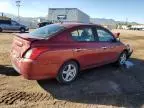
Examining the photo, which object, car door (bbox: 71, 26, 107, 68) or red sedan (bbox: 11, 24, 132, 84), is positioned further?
car door (bbox: 71, 26, 107, 68)

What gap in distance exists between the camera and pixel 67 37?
656 centimetres

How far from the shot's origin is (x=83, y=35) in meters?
7.13

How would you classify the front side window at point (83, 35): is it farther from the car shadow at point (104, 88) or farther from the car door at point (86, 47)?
the car shadow at point (104, 88)

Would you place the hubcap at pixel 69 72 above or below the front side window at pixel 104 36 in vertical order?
below

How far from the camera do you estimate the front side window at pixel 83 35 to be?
6.84 meters

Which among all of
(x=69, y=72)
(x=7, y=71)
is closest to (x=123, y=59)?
(x=69, y=72)

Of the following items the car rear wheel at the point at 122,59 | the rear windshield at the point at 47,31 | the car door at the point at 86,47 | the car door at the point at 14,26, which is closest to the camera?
the rear windshield at the point at 47,31

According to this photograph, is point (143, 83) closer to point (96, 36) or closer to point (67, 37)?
point (96, 36)

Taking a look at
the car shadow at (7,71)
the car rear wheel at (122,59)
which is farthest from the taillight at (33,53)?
the car rear wheel at (122,59)

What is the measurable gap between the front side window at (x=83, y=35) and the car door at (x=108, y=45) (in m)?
0.34

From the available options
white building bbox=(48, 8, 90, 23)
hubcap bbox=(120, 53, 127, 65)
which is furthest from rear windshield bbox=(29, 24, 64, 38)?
white building bbox=(48, 8, 90, 23)

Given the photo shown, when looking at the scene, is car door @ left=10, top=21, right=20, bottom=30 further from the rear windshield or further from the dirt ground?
the rear windshield

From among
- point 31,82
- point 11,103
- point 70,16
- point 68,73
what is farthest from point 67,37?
point 70,16

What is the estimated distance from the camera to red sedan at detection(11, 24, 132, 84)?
19.1ft
